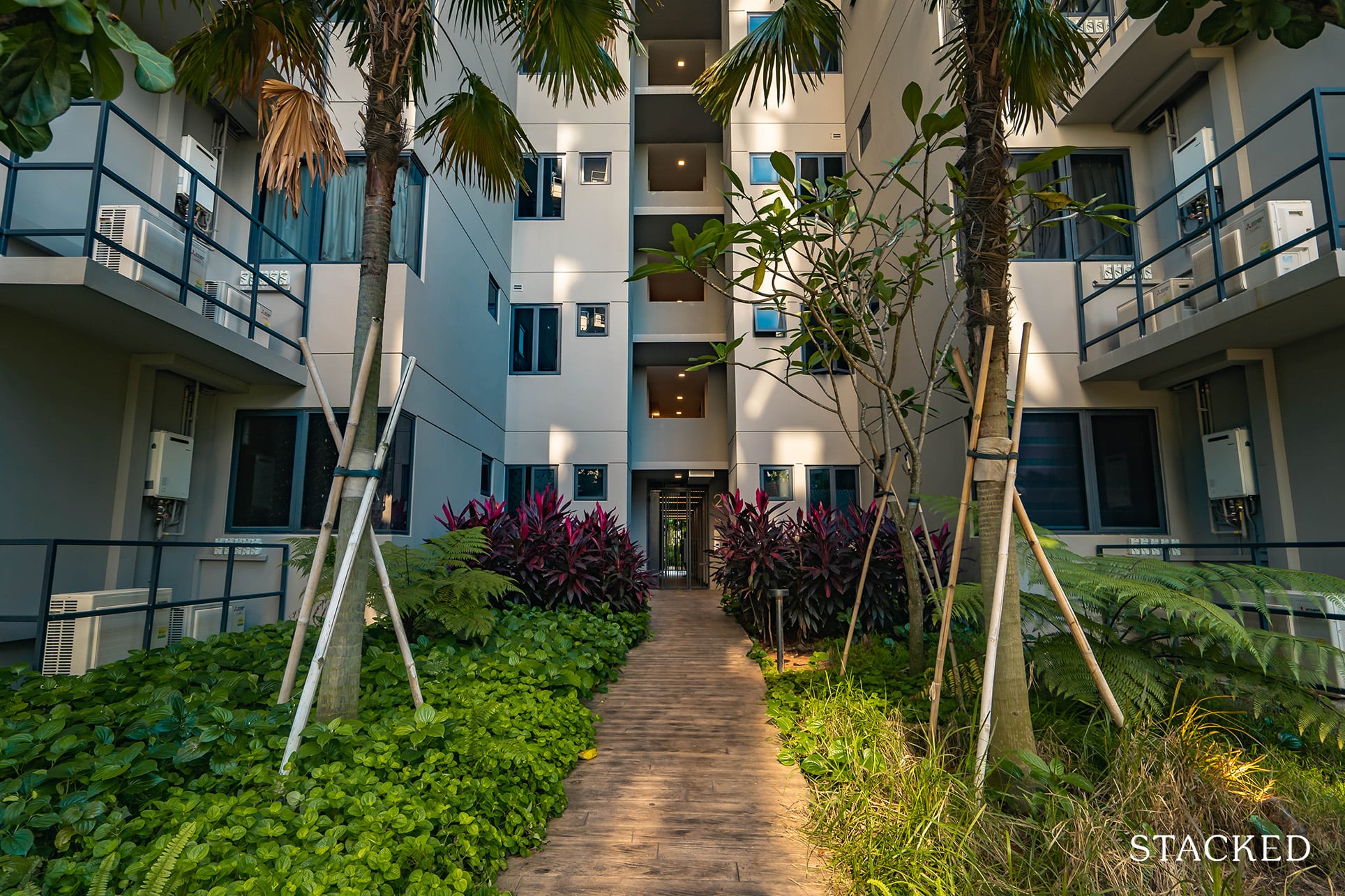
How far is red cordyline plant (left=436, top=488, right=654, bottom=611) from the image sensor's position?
643cm

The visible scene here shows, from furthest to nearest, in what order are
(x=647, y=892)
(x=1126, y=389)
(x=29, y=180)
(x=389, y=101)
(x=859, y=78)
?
1. (x=859, y=78)
2. (x=1126, y=389)
3. (x=29, y=180)
4. (x=389, y=101)
5. (x=647, y=892)

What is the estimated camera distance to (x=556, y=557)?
664 cm

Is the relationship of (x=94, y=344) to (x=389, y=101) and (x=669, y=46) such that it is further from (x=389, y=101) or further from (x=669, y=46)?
(x=669, y=46)

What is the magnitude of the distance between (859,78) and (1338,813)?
36.1 ft

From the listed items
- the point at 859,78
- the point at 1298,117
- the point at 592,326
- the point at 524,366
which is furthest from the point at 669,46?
the point at 1298,117

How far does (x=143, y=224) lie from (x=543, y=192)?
725 cm

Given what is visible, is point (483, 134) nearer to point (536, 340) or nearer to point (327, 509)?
point (327, 509)

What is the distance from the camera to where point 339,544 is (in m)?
3.16

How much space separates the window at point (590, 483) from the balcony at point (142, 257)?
5.06 metres

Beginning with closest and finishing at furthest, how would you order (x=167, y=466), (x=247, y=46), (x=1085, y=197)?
1. (x=247, y=46)
2. (x=167, y=466)
3. (x=1085, y=197)

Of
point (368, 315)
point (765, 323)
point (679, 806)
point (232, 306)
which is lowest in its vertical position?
point (679, 806)

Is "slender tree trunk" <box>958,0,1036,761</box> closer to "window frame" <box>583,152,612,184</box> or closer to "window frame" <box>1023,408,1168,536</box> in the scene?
"window frame" <box>1023,408,1168,536</box>

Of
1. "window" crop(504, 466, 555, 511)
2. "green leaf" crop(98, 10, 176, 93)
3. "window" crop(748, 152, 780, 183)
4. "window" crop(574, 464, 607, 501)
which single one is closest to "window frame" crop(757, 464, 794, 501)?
"window" crop(574, 464, 607, 501)

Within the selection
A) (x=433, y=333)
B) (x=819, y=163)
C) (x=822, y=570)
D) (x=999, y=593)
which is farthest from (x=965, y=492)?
(x=819, y=163)
